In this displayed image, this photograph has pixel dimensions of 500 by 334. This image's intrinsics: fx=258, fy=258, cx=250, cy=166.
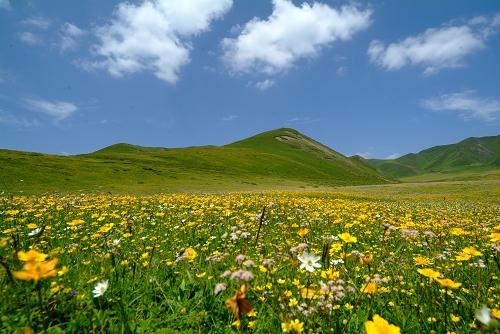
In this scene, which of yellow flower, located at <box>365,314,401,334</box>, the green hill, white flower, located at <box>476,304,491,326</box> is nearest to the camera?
white flower, located at <box>476,304,491,326</box>

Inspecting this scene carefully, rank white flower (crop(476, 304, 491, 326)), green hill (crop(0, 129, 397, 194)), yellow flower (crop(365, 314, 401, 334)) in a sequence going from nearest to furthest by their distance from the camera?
white flower (crop(476, 304, 491, 326))
yellow flower (crop(365, 314, 401, 334))
green hill (crop(0, 129, 397, 194))

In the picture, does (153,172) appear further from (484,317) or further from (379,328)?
(484,317)

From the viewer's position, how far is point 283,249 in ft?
14.2

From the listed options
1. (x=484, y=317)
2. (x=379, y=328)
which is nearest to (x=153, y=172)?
(x=379, y=328)

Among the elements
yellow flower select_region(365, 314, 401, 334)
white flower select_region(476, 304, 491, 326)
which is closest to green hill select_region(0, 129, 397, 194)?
yellow flower select_region(365, 314, 401, 334)

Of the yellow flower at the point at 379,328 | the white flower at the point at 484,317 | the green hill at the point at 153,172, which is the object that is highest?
the green hill at the point at 153,172

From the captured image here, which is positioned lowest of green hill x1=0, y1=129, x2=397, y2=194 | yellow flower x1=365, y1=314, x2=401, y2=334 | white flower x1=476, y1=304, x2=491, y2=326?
yellow flower x1=365, y1=314, x2=401, y2=334

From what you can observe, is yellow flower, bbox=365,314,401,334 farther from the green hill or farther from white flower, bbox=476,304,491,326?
the green hill

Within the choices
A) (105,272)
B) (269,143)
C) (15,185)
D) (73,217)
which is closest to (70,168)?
(15,185)

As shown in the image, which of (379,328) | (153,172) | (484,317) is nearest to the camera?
(484,317)

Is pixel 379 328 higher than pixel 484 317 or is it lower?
lower

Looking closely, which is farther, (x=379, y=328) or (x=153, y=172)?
(x=153, y=172)

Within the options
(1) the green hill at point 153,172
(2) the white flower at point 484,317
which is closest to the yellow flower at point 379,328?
(2) the white flower at point 484,317

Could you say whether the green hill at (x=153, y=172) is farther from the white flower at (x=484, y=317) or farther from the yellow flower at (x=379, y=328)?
the white flower at (x=484, y=317)
